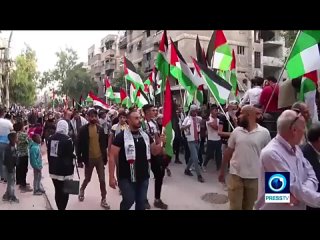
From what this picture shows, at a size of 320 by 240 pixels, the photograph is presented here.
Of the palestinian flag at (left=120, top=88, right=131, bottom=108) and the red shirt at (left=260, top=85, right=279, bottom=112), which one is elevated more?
the palestinian flag at (left=120, top=88, right=131, bottom=108)

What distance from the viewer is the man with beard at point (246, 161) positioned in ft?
15.8

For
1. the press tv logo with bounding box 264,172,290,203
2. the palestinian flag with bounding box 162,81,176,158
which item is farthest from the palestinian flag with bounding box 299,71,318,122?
the press tv logo with bounding box 264,172,290,203

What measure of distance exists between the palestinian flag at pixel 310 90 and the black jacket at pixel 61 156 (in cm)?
349

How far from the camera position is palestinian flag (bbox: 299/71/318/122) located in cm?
526

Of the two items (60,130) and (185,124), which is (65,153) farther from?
(185,124)

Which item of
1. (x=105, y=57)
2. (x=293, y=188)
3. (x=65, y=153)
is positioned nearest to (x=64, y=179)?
(x=65, y=153)

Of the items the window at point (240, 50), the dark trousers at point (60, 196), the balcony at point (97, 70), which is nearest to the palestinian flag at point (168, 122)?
the dark trousers at point (60, 196)

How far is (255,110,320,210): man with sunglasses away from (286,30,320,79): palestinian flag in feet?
6.81

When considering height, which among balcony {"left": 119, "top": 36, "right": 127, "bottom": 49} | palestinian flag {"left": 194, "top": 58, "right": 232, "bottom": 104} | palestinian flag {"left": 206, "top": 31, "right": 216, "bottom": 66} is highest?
balcony {"left": 119, "top": 36, "right": 127, "bottom": 49}

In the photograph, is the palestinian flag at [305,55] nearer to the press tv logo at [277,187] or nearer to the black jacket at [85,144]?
the press tv logo at [277,187]

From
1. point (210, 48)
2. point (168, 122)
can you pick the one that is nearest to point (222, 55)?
point (210, 48)

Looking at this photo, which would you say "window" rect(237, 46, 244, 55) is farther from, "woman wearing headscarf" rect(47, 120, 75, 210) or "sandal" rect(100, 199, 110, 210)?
"woman wearing headscarf" rect(47, 120, 75, 210)

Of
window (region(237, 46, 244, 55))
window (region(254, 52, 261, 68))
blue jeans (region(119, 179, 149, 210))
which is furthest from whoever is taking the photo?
window (region(254, 52, 261, 68))

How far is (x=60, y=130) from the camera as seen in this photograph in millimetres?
6098
